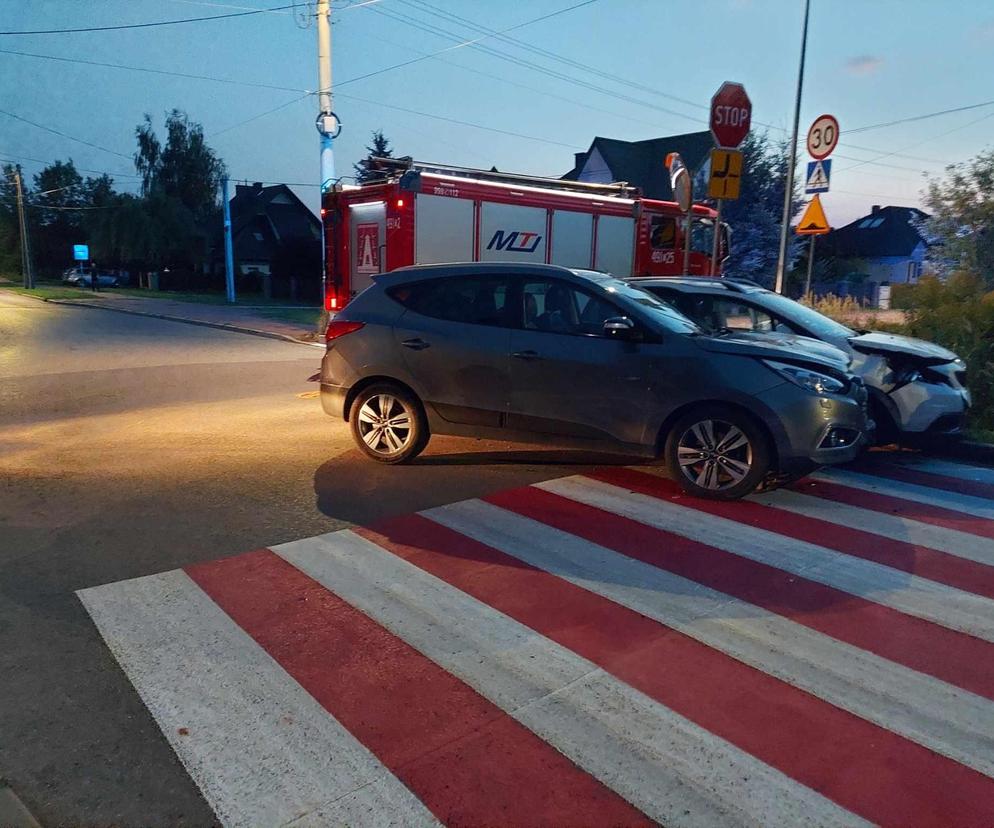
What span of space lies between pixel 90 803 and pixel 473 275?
16.9 feet

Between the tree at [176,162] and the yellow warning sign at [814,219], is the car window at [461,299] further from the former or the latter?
the tree at [176,162]

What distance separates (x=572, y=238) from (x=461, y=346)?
7571mm

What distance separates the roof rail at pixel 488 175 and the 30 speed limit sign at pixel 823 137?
4085mm

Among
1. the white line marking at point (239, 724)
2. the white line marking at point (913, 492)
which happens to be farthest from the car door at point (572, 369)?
the white line marking at point (239, 724)

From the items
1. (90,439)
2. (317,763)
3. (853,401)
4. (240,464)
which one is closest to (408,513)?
(240,464)

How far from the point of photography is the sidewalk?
23.7m

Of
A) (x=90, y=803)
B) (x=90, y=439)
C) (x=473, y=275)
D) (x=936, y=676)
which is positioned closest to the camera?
(x=90, y=803)

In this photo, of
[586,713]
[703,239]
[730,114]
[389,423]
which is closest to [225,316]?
[703,239]

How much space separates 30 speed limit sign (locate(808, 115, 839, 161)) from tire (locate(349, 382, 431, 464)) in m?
7.41

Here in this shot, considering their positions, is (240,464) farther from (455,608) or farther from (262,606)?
(455,608)

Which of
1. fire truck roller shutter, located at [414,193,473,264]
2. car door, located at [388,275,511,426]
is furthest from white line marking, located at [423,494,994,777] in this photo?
fire truck roller shutter, located at [414,193,473,264]

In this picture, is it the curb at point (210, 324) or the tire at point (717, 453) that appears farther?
the curb at point (210, 324)

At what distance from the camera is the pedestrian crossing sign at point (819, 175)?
1139cm

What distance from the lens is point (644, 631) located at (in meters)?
4.17
